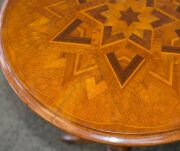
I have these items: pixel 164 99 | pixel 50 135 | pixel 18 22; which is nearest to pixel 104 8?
pixel 18 22

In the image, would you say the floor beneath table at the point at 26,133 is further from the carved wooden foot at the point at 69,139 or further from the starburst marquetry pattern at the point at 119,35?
the starburst marquetry pattern at the point at 119,35

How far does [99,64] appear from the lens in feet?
2.54

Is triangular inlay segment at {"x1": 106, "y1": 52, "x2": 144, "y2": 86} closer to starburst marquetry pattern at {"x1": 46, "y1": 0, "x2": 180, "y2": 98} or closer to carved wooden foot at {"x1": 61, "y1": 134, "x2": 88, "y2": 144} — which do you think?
starburst marquetry pattern at {"x1": 46, "y1": 0, "x2": 180, "y2": 98}

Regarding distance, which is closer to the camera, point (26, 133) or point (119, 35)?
point (119, 35)

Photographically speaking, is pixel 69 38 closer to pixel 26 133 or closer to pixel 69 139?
pixel 69 139

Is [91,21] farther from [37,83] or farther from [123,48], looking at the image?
[37,83]

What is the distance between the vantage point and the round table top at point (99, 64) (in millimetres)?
659

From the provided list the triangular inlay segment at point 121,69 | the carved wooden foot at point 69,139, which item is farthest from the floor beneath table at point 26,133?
the triangular inlay segment at point 121,69

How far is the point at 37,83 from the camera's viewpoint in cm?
73

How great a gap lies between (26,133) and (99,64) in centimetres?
64

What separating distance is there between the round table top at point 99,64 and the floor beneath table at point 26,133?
528mm

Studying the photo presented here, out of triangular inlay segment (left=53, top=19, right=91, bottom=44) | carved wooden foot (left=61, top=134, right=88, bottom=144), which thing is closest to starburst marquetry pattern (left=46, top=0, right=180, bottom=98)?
triangular inlay segment (left=53, top=19, right=91, bottom=44)

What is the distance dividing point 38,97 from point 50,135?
57 centimetres

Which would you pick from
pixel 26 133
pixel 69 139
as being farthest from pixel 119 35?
pixel 26 133
